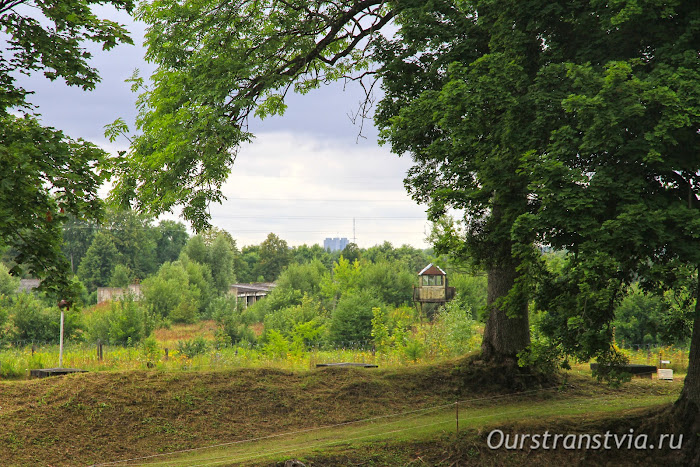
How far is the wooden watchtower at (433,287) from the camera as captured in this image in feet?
111

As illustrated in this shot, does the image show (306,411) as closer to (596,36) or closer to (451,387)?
(451,387)

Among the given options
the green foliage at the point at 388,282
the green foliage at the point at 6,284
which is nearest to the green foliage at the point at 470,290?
the green foliage at the point at 388,282

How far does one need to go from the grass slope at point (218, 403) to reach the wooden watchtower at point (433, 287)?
1767 cm

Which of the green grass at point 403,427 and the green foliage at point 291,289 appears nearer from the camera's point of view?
the green grass at point 403,427

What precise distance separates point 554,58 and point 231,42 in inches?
285

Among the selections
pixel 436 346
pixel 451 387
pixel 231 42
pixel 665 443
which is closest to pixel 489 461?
pixel 665 443

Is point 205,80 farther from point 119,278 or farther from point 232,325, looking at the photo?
point 119,278

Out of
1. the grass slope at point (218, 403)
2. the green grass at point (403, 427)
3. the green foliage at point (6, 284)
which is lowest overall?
the green grass at point (403, 427)

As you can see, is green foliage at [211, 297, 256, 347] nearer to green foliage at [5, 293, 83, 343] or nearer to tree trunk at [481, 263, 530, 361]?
green foliage at [5, 293, 83, 343]

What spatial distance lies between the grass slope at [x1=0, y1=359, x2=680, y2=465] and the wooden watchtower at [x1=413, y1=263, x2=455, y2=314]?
17669 mm

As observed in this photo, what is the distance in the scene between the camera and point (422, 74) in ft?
44.4

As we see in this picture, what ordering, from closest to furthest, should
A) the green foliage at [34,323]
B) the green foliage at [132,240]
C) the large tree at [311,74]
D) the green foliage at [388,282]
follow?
the large tree at [311,74] → the green foliage at [34,323] → the green foliage at [388,282] → the green foliage at [132,240]

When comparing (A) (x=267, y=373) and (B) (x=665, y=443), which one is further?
(A) (x=267, y=373)

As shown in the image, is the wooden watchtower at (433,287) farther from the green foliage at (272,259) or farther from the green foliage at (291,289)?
the green foliage at (272,259)
